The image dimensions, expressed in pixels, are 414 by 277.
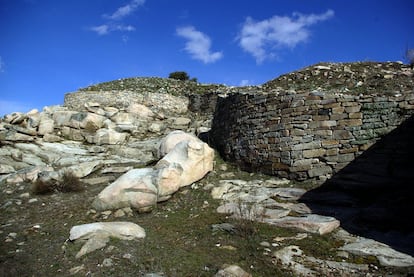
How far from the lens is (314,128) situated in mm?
8773

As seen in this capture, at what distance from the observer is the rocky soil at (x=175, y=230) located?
199 inches

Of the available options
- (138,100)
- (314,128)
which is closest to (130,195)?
(314,128)

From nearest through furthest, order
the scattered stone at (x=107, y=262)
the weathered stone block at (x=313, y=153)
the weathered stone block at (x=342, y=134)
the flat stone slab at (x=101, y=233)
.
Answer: the scattered stone at (x=107, y=262) < the flat stone slab at (x=101, y=233) < the weathered stone block at (x=342, y=134) < the weathered stone block at (x=313, y=153)

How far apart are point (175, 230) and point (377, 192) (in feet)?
14.6

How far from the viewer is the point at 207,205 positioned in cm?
817

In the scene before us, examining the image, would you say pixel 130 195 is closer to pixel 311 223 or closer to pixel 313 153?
pixel 311 223

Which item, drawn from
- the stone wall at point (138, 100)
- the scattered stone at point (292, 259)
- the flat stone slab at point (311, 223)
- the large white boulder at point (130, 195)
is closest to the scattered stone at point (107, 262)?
the scattered stone at point (292, 259)

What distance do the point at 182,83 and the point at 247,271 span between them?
2165 cm

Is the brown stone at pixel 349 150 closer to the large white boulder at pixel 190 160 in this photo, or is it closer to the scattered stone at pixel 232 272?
the large white boulder at pixel 190 160

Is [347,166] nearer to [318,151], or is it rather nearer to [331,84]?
[318,151]

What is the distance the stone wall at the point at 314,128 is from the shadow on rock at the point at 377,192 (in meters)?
0.26

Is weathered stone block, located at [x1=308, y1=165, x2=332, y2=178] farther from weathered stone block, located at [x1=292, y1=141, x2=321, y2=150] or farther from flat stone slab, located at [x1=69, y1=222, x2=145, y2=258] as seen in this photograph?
flat stone slab, located at [x1=69, y1=222, x2=145, y2=258]

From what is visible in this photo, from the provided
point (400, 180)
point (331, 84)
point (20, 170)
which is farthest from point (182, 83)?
point (400, 180)

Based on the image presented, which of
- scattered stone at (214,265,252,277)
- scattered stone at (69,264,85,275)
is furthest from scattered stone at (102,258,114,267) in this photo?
scattered stone at (214,265,252,277)
